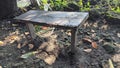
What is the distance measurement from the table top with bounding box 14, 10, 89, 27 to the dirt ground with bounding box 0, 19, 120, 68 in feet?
1.50

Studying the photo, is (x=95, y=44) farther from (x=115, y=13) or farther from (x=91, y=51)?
(x=115, y=13)

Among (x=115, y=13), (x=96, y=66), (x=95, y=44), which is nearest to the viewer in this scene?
(x=96, y=66)

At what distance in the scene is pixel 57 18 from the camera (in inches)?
128

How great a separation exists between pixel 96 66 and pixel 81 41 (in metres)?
0.77

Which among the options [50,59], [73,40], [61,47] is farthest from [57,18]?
[50,59]

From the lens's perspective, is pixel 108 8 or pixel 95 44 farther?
pixel 108 8

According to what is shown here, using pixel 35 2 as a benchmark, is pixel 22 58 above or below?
below

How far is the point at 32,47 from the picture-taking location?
3.55 meters

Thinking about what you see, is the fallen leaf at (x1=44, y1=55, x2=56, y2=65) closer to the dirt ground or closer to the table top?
the dirt ground

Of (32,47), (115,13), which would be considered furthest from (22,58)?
(115,13)

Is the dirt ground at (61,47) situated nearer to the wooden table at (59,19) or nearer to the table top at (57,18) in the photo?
the wooden table at (59,19)

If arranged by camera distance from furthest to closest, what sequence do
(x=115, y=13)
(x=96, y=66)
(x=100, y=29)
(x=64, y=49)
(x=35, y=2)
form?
(x=35, y=2), (x=115, y=13), (x=100, y=29), (x=64, y=49), (x=96, y=66)

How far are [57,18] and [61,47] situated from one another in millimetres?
543

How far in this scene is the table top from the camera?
302 centimetres
